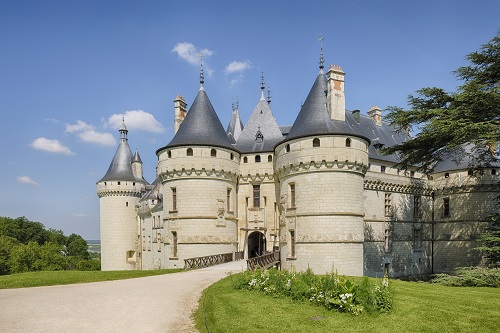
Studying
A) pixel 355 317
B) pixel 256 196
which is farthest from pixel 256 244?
pixel 355 317

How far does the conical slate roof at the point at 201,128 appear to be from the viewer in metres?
26.6

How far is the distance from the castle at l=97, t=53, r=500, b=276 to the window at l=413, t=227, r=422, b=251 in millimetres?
89

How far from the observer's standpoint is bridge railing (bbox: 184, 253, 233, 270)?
896 inches

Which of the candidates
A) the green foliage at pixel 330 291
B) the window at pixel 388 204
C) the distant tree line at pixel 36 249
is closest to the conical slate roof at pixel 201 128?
the window at pixel 388 204

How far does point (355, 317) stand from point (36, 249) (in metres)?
53.8

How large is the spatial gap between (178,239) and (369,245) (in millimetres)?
14598

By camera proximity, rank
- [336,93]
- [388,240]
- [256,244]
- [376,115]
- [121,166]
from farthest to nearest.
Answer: [121,166], [376,115], [388,240], [256,244], [336,93]

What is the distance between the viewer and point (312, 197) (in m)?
23.1

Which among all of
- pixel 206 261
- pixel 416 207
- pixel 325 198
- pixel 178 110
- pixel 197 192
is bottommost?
pixel 206 261

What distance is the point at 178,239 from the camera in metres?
25.8

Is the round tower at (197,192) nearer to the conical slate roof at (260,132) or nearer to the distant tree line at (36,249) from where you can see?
the conical slate roof at (260,132)

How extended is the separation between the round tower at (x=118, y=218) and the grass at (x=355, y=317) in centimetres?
3229

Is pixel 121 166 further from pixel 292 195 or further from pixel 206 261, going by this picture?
pixel 292 195

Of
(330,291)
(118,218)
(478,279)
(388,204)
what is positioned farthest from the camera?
(118,218)
